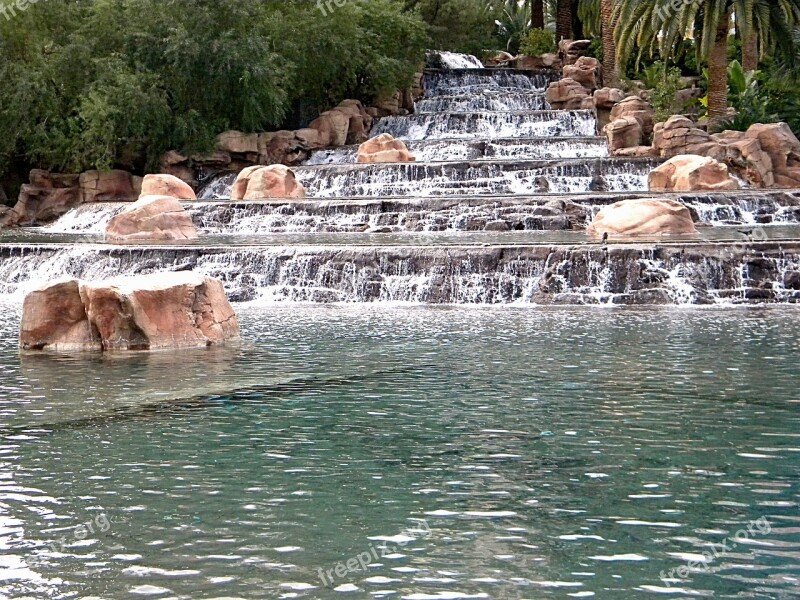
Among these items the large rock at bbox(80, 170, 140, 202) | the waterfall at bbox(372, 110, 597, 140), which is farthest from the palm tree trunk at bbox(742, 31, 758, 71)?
the large rock at bbox(80, 170, 140, 202)

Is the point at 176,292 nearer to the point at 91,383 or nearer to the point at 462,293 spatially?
the point at 91,383

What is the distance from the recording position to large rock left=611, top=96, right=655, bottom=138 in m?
37.5

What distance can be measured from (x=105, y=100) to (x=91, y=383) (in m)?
26.8

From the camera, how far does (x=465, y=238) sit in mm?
23953

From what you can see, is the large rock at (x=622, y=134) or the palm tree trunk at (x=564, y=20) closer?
the large rock at (x=622, y=134)

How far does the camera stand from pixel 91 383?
11.9m

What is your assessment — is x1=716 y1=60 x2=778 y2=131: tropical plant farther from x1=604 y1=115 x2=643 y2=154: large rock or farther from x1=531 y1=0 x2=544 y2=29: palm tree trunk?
x1=531 y1=0 x2=544 y2=29: palm tree trunk

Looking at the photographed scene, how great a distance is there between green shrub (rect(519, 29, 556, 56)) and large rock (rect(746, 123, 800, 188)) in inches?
846

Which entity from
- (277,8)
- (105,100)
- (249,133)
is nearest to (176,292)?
(105,100)

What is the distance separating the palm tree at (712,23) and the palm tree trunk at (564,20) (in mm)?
16118

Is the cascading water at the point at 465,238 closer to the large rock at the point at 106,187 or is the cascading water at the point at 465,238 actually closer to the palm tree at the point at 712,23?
the large rock at the point at 106,187

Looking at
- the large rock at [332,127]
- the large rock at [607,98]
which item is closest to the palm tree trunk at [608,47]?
the large rock at [607,98]

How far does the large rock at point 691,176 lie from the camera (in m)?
29.4

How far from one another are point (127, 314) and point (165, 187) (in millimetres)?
20270
